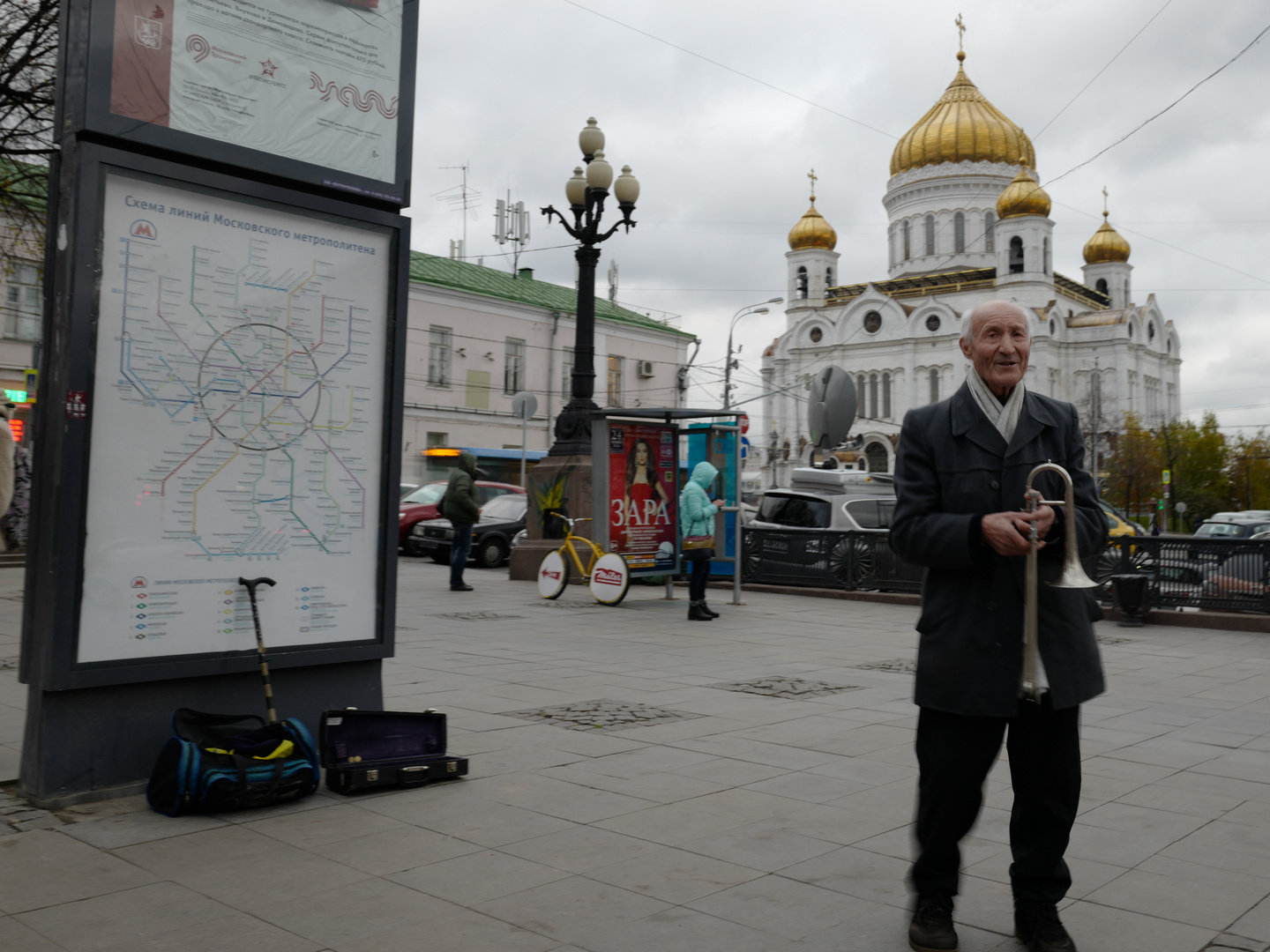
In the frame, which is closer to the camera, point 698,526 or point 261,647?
point 261,647

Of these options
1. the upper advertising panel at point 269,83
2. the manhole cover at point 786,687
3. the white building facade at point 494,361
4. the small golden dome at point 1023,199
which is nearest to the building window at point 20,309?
the white building facade at point 494,361

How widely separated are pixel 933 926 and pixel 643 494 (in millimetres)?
11449

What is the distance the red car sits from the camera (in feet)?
72.2

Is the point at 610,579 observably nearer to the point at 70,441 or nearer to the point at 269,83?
the point at 269,83

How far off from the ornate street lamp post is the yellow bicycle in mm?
3374

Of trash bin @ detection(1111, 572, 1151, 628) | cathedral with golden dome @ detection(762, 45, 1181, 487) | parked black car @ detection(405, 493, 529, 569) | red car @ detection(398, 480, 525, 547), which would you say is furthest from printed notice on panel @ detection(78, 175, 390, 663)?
cathedral with golden dome @ detection(762, 45, 1181, 487)

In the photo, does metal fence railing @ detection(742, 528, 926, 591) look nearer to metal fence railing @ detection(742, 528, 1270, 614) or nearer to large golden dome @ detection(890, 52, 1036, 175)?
metal fence railing @ detection(742, 528, 1270, 614)

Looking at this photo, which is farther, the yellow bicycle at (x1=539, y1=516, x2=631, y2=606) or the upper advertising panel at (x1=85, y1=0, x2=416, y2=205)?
the yellow bicycle at (x1=539, y1=516, x2=631, y2=606)

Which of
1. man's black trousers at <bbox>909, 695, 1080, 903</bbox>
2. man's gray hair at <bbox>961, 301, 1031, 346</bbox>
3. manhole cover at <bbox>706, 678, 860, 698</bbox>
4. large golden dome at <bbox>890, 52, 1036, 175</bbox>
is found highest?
large golden dome at <bbox>890, 52, 1036, 175</bbox>

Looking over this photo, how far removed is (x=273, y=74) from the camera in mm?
5031

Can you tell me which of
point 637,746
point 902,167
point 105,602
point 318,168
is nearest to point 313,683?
point 105,602

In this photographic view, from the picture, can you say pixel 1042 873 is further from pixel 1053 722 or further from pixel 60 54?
pixel 60 54

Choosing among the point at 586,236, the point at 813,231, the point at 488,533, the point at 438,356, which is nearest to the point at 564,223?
the point at 586,236

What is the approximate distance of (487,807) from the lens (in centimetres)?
458
